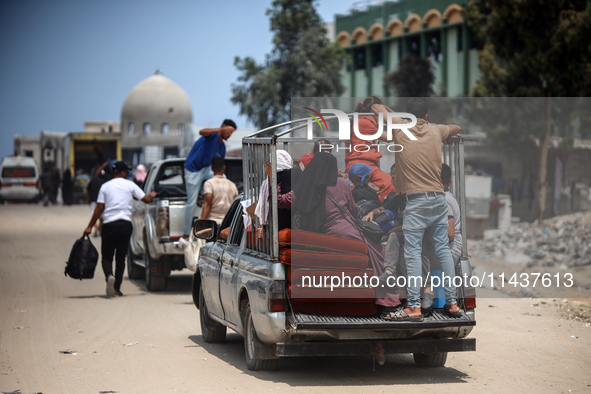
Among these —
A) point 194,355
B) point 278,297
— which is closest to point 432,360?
point 278,297

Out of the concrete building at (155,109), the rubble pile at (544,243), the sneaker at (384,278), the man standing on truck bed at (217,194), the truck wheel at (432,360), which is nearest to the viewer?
the sneaker at (384,278)

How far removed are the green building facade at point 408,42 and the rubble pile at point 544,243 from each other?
93.3ft

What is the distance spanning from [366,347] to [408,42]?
173 feet

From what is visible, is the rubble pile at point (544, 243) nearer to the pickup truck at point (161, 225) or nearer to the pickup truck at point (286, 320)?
the pickup truck at point (161, 225)

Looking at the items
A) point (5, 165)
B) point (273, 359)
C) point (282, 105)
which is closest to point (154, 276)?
point (273, 359)

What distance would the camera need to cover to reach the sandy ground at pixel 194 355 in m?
7.59

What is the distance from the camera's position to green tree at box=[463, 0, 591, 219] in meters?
25.3

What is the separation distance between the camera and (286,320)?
7301 millimetres

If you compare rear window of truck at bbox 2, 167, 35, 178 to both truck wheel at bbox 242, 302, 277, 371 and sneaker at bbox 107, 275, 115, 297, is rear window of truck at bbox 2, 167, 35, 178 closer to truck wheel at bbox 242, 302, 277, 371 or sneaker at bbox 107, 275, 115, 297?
sneaker at bbox 107, 275, 115, 297

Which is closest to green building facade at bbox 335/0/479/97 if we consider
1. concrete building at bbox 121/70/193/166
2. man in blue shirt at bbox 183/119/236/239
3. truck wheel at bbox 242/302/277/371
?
concrete building at bbox 121/70/193/166

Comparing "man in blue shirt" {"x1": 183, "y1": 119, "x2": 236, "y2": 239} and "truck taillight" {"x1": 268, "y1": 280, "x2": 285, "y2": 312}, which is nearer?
"truck taillight" {"x1": 268, "y1": 280, "x2": 285, "y2": 312}

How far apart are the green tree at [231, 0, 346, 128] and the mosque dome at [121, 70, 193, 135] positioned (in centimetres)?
4398

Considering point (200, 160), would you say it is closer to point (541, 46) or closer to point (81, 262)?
point (81, 262)

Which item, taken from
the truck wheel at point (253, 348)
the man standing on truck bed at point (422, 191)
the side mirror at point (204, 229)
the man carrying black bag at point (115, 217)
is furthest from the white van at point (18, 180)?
the man standing on truck bed at point (422, 191)
